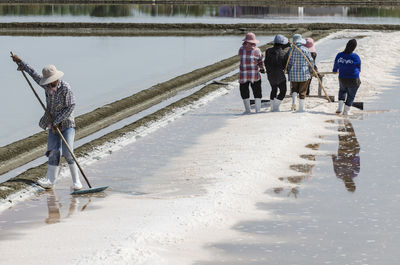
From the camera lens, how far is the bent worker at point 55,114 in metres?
8.29

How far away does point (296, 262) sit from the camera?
6219 mm

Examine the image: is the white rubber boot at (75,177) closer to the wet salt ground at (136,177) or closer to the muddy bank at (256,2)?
the wet salt ground at (136,177)

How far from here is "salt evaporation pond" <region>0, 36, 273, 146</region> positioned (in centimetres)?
1486

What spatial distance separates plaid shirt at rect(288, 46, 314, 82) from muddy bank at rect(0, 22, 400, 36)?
23205 millimetres

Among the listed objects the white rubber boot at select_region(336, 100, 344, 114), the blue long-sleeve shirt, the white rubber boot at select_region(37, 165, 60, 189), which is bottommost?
the white rubber boot at select_region(37, 165, 60, 189)

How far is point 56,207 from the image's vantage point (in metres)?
7.89

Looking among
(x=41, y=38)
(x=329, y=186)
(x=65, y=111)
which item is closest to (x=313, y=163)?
(x=329, y=186)

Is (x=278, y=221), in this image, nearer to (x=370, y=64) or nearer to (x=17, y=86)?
(x=17, y=86)

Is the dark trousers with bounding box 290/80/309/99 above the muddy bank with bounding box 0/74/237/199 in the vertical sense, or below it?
above

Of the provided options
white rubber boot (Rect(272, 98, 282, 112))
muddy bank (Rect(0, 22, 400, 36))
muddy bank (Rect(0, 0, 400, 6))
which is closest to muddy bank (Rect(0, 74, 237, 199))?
white rubber boot (Rect(272, 98, 282, 112))

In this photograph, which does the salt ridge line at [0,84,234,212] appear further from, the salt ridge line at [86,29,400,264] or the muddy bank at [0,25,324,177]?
the salt ridge line at [86,29,400,264]

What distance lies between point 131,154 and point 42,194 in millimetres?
2167

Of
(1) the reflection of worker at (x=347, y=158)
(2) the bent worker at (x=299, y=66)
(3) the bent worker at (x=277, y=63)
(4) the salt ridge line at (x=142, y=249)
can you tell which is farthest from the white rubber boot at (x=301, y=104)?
(4) the salt ridge line at (x=142, y=249)

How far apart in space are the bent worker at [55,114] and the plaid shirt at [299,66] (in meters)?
4.86
